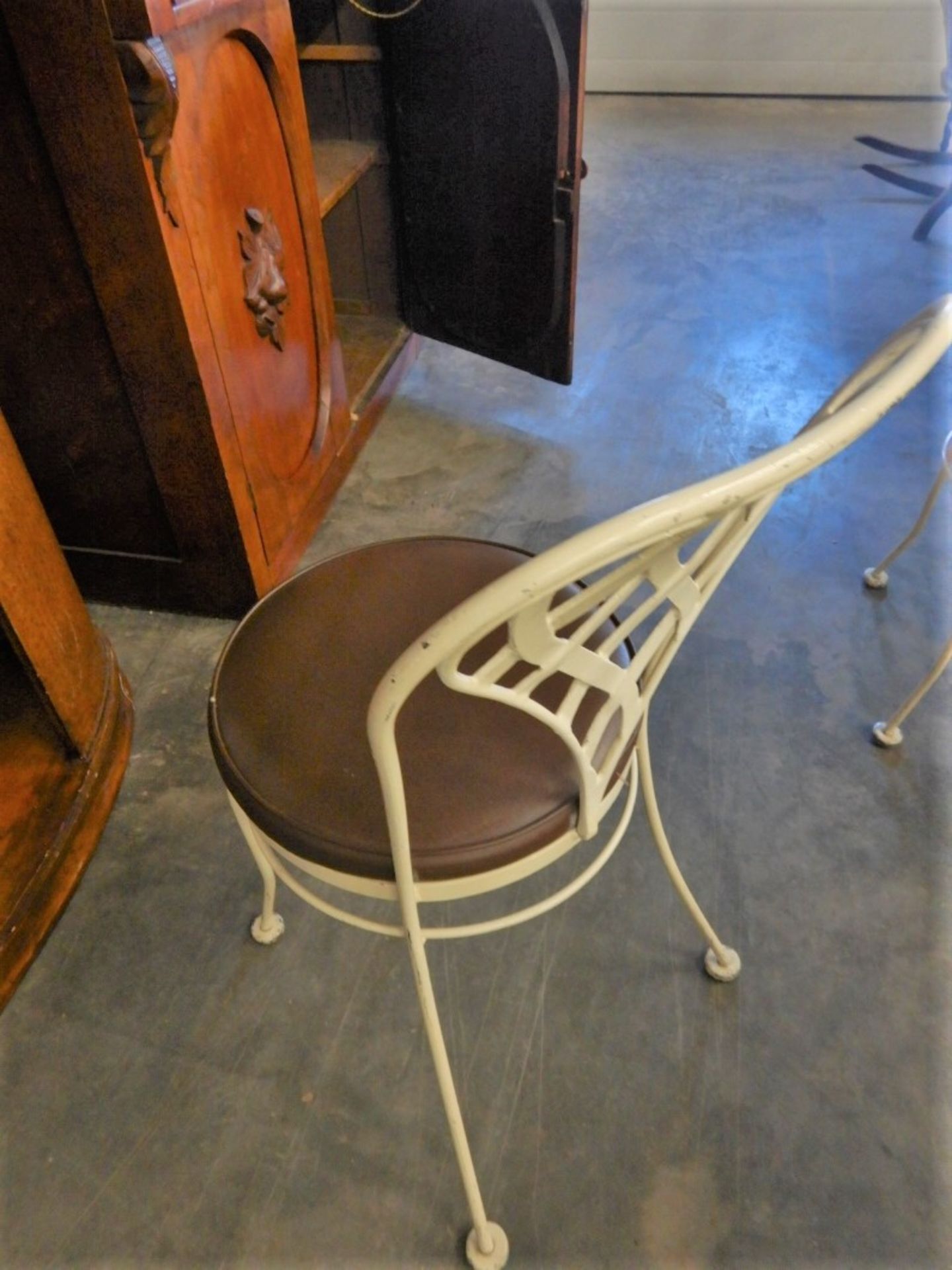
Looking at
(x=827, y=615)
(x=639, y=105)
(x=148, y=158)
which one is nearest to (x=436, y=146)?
(x=148, y=158)

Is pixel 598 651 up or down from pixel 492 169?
up

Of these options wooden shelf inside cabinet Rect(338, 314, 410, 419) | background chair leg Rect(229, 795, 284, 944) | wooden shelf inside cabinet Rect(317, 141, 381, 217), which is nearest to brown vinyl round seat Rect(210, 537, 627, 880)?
background chair leg Rect(229, 795, 284, 944)

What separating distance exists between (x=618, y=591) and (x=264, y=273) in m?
1.17

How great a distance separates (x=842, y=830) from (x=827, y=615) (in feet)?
1.68

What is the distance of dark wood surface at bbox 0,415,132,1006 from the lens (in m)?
1.15

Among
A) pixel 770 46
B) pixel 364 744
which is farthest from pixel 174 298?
pixel 770 46

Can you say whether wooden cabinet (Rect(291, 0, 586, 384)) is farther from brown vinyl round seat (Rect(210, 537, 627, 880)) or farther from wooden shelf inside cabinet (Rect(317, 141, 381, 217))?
brown vinyl round seat (Rect(210, 537, 627, 880))

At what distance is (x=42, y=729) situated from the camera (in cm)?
137

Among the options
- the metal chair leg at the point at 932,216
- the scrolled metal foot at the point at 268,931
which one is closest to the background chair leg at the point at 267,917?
the scrolled metal foot at the point at 268,931

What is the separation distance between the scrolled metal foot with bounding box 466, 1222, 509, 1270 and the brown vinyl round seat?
492 mm

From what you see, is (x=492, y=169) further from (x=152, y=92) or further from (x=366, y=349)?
(x=152, y=92)

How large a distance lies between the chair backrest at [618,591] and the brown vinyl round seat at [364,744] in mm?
67

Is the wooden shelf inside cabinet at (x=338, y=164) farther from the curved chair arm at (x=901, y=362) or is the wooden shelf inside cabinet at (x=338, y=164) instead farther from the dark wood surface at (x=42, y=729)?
the curved chair arm at (x=901, y=362)

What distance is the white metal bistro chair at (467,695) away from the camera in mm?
487
